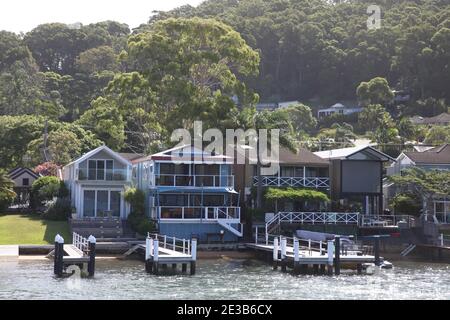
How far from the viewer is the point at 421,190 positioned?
188 feet

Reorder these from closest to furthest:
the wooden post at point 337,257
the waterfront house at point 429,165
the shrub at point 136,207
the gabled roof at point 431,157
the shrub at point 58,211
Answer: the wooden post at point 337,257, the shrub at point 136,207, the shrub at point 58,211, the waterfront house at point 429,165, the gabled roof at point 431,157

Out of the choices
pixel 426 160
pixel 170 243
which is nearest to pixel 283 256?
pixel 170 243

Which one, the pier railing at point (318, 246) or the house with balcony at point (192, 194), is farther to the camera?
the house with balcony at point (192, 194)

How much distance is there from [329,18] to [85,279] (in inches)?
4810

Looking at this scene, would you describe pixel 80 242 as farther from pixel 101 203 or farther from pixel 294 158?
pixel 294 158

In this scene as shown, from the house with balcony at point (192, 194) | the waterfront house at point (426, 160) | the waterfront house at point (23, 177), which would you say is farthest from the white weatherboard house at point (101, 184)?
the waterfront house at point (426, 160)

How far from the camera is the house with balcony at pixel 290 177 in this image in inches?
2254

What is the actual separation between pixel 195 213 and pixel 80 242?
10325 mm

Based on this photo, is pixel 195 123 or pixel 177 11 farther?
pixel 177 11

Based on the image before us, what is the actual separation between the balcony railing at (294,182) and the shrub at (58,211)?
46.7 feet

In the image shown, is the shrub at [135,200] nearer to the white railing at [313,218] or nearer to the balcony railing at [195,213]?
the balcony railing at [195,213]

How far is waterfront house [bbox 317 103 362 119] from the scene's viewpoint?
12588 centimetres
